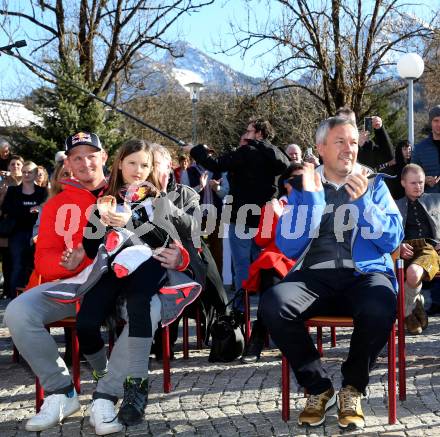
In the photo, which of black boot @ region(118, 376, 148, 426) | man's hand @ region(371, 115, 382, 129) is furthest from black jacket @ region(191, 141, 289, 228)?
black boot @ region(118, 376, 148, 426)

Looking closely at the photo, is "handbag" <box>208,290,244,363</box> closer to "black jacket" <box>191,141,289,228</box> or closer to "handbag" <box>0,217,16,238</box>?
"black jacket" <box>191,141,289,228</box>

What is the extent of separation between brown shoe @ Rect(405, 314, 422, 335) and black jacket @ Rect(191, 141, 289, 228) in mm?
1863

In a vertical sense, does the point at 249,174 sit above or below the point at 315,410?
above

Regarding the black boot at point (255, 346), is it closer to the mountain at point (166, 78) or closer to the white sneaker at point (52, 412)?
the white sneaker at point (52, 412)

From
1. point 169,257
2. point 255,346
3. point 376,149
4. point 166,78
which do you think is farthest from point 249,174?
point 166,78

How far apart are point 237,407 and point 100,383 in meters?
0.83

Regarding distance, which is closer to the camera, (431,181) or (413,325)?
(413,325)

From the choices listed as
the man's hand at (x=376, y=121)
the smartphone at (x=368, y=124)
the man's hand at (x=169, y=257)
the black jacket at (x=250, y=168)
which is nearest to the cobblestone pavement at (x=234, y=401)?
the man's hand at (x=169, y=257)

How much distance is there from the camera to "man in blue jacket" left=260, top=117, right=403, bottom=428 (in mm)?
3934

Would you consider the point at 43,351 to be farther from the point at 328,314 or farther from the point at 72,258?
the point at 328,314

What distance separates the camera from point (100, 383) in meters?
4.11

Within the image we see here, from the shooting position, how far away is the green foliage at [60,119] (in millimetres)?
16688

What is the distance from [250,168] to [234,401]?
334 centimetres

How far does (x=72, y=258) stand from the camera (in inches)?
176
